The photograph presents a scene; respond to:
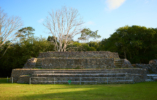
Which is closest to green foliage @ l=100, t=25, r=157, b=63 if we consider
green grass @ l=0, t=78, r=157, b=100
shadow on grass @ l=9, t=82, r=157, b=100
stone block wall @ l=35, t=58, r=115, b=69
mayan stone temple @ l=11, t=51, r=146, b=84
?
stone block wall @ l=35, t=58, r=115, b=69

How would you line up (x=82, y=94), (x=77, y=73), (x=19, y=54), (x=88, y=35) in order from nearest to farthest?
1. (x=82, y=94)
2. (x=77, y=73)
3. (x=19, y=54)
4. (x=88, y=35)

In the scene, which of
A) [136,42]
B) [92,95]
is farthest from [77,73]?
[136,42]

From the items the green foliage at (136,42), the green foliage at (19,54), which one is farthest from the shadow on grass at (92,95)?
the green foliage at (136,42)

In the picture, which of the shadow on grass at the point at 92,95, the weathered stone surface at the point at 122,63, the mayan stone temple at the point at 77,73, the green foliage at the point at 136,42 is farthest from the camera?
the green foliage at the point at 136,42

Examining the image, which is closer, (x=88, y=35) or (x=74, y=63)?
(x=74, y=63)

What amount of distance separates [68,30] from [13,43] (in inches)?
376

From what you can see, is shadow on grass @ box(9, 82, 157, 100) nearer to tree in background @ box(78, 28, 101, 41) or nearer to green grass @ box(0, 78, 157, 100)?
green grass @ box(0, 78, 157, 100)

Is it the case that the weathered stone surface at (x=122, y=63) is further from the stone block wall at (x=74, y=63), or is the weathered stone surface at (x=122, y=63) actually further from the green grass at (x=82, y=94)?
the green grass at (x=82, y=94)

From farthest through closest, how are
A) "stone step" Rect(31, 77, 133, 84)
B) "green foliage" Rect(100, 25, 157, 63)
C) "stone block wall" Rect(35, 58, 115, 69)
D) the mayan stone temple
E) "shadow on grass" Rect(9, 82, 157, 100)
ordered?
"green foliage" Rect(100, 25, 157, 63) < "stone block wall" Rect(35, 58, 115, 69) < the mayan stone temple < "stone step" Rect(31, 77, 133, 84) < "shadow on grass" Rect(9, 82, 157, 100)

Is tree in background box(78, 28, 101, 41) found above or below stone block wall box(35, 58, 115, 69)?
above

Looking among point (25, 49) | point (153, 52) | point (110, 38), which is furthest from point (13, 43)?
point (153, 52)

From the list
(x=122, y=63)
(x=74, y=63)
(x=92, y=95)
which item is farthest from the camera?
(x=122, y=63)

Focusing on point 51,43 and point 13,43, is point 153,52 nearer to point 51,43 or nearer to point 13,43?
point 51,43

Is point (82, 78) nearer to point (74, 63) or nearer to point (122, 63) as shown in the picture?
point (74, 63)
